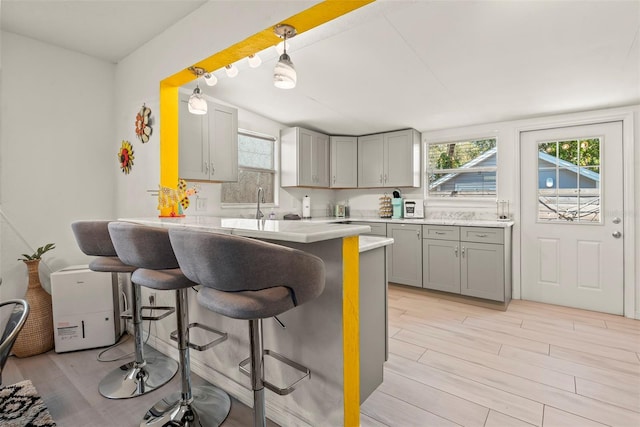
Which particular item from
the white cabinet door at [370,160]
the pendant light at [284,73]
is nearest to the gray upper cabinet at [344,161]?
the white cabinet door at [370,160]

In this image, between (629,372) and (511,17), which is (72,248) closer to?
(511,17)

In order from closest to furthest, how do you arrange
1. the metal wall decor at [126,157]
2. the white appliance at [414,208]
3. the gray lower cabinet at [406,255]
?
the metal wall decor at [126,157] < the gray lower cabinet at [406,255] < the white appliance at [414,208]

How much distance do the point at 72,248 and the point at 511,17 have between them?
3.87 m

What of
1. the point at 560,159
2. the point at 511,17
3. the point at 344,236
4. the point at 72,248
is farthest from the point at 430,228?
the point at 72,248

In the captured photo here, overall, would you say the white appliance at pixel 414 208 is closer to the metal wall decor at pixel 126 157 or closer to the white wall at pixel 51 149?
the metal wall decor at pixel 126 157

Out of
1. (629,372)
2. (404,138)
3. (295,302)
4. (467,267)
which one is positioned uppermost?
(404,138)

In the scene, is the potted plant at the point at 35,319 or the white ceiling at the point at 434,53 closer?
the white ceiling at the point at 434,53

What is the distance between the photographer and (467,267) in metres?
3.51

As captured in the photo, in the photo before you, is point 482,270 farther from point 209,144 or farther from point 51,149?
point 51,149

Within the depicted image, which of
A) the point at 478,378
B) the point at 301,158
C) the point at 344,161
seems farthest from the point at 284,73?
the point at 344,161

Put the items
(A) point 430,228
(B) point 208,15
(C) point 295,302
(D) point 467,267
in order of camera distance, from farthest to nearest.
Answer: (A) point 430,228 → (D) point 467,267 → (B) point 208,15 → (C) point 295,302

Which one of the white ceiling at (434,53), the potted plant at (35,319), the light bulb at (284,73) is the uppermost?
the white ceiling at (434,53)

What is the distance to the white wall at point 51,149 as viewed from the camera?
8.16 feet

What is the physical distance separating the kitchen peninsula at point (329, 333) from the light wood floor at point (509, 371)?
0.33 meters
